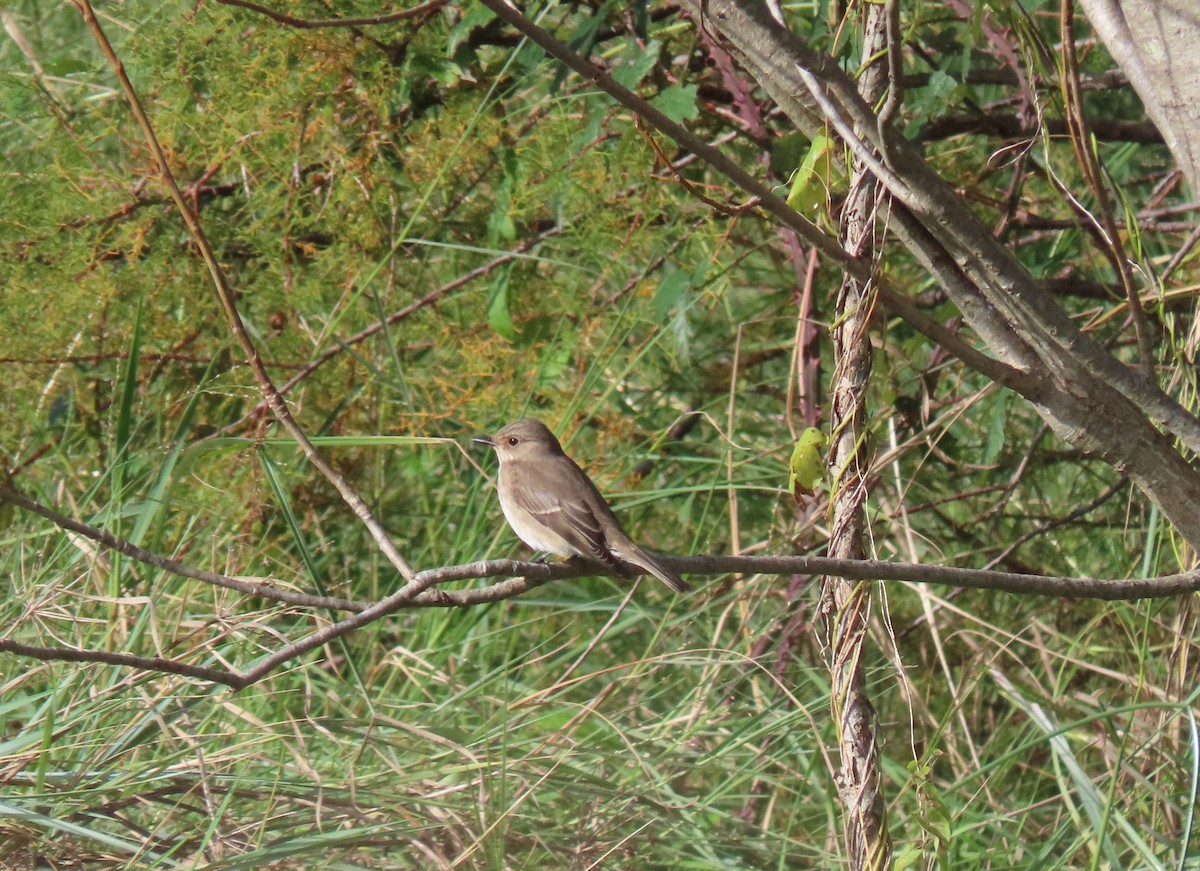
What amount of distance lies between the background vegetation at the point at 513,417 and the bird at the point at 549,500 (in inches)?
5.1

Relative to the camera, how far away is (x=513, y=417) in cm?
449

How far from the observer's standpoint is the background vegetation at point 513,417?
3340 mm

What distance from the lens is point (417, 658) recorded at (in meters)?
3.71

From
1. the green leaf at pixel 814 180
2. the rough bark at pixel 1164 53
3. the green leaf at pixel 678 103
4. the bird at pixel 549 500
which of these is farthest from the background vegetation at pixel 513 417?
the green leaf at pixel 814 180

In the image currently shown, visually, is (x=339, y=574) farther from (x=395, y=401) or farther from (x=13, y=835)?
(x=13, y=835)

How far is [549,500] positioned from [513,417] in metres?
0.72

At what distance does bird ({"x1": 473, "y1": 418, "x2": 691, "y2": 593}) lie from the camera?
356 cm

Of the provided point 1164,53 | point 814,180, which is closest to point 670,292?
point 814,180

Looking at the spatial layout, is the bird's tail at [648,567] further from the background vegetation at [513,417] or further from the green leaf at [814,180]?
the green leaf at [814,180]

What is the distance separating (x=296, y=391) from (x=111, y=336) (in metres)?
0.66

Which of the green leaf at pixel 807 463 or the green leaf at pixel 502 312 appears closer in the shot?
the green leaf at pixel 807 463

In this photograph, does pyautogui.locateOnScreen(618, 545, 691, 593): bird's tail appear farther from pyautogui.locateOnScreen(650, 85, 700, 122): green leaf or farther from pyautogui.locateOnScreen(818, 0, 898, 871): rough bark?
pyautogui.locateOnScreen(650, 85, 700, 122): green leaf

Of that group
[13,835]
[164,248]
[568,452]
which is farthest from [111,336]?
[13,835]

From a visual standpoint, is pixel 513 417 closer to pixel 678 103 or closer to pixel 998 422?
pixel 678 103
